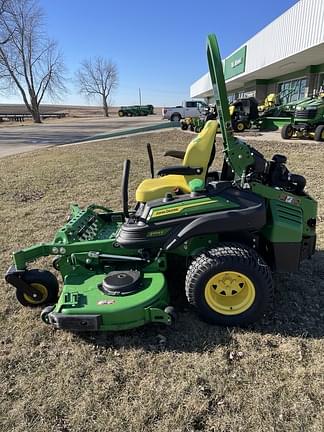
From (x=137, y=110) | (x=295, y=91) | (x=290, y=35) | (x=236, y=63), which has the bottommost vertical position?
(x=137, y=110)

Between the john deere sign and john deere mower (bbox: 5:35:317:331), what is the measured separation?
3078 centimetres

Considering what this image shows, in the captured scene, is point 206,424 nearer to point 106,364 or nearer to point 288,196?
point 106,364

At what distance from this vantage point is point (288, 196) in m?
2.98

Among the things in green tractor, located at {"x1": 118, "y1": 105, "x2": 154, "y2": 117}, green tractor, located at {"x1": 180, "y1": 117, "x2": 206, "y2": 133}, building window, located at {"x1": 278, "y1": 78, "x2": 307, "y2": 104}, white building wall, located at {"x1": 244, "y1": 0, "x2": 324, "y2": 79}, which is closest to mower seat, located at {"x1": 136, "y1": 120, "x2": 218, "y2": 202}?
white building wall, located at {"x1": 244, "y1": 0, "x2": 324, "y2": 79}

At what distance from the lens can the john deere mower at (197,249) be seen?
8.86 feet

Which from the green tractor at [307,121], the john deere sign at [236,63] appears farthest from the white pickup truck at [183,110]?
the green tractor at [307,121]

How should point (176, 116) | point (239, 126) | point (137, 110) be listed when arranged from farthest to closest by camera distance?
point (137, 110) → point (176, 116) → point (239, 126)

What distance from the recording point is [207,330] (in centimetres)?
285

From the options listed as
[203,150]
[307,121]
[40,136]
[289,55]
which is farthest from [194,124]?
[203,150]

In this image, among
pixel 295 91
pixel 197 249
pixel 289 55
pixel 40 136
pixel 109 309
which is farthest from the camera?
pixel 295 91

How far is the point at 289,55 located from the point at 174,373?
834 inches

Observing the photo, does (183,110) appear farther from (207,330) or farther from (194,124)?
(207,330)

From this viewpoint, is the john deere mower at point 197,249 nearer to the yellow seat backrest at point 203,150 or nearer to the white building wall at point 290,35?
the yellow seat backrest at point 203,150

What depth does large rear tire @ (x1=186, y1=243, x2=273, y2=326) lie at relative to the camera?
2.71m
